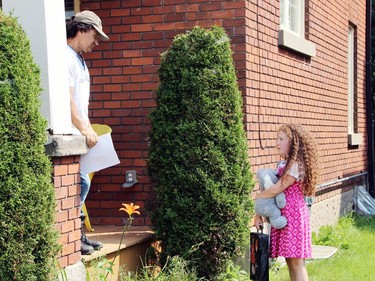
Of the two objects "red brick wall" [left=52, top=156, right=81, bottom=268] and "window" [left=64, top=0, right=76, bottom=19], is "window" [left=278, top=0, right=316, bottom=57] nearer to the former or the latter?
"window" [left=64, top=0, right=76, bottom=19]

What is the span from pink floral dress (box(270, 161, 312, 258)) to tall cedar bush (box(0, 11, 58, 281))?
2334 mm

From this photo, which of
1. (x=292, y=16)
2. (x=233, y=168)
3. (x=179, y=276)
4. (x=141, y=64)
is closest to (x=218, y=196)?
(x=233, y=168)

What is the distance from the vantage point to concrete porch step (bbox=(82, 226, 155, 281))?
18.6 ft

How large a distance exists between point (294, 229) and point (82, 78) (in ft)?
7.01

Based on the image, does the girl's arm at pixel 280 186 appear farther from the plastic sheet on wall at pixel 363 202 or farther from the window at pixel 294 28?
the plastic sheet on wall at pixel 363 202

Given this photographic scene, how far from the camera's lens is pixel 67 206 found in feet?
17.0

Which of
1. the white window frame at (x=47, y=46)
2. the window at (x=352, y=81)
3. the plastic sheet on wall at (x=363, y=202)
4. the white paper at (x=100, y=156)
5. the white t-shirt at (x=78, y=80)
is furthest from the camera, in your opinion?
the window at (x=352, y=81)

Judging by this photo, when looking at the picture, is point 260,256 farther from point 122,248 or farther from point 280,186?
point 122,248

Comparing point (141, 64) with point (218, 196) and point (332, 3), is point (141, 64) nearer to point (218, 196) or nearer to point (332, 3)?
point (218, 196)

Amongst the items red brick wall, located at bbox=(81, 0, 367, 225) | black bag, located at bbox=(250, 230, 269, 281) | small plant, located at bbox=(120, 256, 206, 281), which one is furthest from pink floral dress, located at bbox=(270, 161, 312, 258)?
red brick wall, located at bbox=(81, 0, 367, 225)

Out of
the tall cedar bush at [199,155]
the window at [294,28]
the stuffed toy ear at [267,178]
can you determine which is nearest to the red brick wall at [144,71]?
the window at [294,28]

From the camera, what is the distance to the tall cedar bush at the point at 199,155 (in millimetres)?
6254

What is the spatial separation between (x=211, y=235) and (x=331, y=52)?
5.92 metres

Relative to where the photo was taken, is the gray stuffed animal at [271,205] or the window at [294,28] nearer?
the gray stuffed animal at [271,205]
